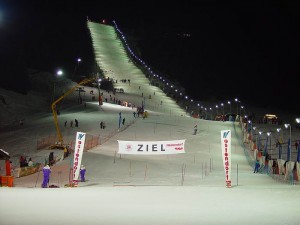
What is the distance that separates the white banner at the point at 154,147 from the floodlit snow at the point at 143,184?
1532 millimetres

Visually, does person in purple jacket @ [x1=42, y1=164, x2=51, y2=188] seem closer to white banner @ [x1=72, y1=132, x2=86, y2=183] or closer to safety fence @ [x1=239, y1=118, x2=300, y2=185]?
white banner @ [x1=72, y1=132, x2=86, y2=183]

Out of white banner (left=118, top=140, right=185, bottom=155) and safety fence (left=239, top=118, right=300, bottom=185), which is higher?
white banner (left=118, top=140, right=185, bottom=155)

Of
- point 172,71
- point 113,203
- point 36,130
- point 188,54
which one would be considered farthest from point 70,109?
point 188,54

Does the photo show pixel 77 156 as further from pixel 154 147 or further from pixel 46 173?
pixel 154 147

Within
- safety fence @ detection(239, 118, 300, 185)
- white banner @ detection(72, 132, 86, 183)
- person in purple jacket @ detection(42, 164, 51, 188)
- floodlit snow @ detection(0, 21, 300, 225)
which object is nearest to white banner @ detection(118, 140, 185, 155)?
floodlit snow @ detection(0, 21, 300, 225)

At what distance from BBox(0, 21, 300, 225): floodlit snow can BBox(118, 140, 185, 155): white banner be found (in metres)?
1.53

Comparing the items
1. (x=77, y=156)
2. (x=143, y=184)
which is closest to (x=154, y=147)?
(x=143, y=184)

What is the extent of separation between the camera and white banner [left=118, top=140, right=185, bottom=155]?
→ 23.5 m

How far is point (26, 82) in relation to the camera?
7869cm

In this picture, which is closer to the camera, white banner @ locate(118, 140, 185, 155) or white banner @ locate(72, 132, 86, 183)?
white banner @ locate(72, 132, 86, 183)

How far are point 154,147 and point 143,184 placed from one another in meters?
2.25

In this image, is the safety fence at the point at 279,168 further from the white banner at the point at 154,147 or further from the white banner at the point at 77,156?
the white banner at the point at 77,156

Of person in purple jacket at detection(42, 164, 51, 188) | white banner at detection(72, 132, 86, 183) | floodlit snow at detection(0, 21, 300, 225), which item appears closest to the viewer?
floodlit snow at detection(0, 21, 300, 225)

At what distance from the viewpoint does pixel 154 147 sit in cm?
2373
